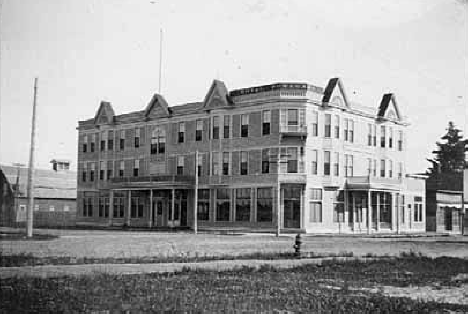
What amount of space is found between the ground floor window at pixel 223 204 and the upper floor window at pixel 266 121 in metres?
5.91

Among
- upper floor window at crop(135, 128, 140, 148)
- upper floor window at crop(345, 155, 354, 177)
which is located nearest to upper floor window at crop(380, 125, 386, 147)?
upper floor window at crop(345, 155, 354, 177)

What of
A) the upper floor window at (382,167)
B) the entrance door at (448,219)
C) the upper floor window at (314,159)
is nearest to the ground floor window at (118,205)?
the upper floor window at (314,159)

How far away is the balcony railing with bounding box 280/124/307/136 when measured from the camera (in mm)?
47344

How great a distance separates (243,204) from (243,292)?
37804 millimetres

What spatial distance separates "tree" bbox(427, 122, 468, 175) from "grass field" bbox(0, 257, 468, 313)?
66.0 metres

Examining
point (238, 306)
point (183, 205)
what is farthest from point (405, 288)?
point (183, 205)

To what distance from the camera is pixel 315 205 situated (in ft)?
158

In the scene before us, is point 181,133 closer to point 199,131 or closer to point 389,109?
point 199,131

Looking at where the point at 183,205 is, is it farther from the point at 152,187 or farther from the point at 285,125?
the point at 285,125

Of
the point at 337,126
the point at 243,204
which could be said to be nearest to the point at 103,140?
the point at 243,204

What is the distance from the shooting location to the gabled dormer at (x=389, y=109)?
182 ft

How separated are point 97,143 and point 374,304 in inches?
2225

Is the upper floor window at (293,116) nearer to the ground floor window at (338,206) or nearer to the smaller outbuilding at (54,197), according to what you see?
the ground floor window at (338,206)

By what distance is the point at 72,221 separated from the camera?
234 feet
